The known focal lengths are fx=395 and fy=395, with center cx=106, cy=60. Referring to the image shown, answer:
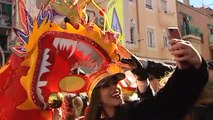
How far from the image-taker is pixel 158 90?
2.24 meters

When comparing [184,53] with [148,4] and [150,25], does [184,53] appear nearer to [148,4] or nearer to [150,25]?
[150,25]

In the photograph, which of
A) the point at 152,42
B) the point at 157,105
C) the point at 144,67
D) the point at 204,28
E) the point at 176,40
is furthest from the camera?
the point at 204,28

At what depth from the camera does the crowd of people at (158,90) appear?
1.59m

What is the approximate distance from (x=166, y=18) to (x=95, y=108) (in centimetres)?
1820

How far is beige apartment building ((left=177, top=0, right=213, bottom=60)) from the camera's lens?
21906 millimetres

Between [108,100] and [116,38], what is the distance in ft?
2.40

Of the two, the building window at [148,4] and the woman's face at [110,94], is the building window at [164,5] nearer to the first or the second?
the building window at [148,4]

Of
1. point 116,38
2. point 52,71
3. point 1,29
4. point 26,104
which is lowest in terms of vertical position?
point 26,104

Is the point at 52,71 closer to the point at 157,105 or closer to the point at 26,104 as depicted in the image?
the point at 26,104

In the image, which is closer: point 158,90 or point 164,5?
point 158,90

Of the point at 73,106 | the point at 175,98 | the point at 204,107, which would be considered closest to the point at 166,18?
the point at 73,106

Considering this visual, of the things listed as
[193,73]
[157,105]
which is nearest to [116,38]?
[157,105]

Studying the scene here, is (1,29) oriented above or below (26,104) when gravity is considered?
above

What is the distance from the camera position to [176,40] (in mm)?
1548
